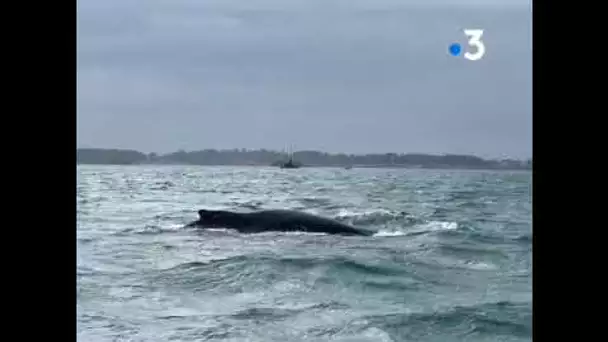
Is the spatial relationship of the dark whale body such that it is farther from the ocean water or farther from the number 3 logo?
the number 3 logo

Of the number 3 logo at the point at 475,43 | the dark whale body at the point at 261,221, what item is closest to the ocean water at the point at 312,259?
the dark whale body at the point at 261,221

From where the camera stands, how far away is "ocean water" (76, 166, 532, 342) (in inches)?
130

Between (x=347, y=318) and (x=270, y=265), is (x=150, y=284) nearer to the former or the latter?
(x=270, y=265)

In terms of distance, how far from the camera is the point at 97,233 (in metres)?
3.61

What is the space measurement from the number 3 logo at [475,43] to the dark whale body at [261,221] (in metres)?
3.20

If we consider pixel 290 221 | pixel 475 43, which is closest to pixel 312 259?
pixel 290 221

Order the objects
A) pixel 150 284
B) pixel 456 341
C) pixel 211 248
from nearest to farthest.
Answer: pixel 456 341 < pixel 150 284 < pixel 211 248

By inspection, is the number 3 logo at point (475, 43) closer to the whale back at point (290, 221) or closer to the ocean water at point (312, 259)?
the ocean water at point (312, 259)

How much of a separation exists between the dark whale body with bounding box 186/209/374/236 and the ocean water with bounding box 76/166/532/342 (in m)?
0.05

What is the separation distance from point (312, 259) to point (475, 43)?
3127 mm
